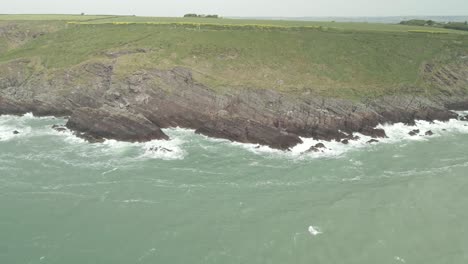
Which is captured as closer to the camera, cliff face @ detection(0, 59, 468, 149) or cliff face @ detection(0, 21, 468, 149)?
cliff face @ detection(0, 59, 468, 149)

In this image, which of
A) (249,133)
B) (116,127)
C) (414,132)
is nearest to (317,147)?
(249,133)

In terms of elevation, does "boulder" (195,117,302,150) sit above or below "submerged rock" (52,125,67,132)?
above

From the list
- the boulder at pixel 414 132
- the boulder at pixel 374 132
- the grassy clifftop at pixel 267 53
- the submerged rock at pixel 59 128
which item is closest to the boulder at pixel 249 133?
the grassy clifftop at pixel 267 53

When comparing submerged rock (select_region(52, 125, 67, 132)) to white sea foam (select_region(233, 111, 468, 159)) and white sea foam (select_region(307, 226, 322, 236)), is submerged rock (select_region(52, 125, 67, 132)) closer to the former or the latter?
white sea foam (select_region(233, 111, 468, 159))

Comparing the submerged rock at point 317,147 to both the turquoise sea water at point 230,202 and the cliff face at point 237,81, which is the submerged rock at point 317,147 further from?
the cliff face at point 237,81

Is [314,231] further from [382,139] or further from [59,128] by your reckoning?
[59,128]

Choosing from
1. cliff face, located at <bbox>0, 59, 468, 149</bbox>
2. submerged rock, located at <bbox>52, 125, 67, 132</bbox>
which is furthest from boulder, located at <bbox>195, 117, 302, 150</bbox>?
submerged rock, located at <bbox>52, 125, 67, 132</bbox>

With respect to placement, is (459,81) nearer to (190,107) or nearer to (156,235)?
(190,107)
